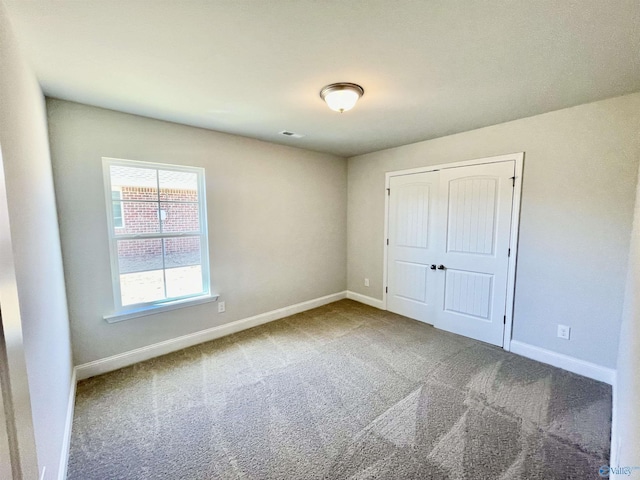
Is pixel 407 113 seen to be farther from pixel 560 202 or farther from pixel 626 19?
pixel 560 202

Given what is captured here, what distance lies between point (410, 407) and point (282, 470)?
3.44ft

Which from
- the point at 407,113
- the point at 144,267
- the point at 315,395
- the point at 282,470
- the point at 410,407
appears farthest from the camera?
the point at 144,267

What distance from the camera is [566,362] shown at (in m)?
2.57

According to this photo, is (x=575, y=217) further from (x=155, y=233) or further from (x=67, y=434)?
(x=67, y=434)

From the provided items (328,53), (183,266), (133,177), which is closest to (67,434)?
(183,266)

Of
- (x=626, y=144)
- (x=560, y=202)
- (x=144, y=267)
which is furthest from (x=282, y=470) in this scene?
(x=626, y=144)

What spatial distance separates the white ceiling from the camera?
1299 mm

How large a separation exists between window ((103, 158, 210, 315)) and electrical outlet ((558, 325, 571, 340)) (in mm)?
3671

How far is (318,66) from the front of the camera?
1773 millimetres

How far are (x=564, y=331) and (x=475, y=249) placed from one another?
42.6 inches

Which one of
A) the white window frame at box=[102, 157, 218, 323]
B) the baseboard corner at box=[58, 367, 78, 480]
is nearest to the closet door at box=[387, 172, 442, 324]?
the white window frame at box=[102, 157, 218, 323]

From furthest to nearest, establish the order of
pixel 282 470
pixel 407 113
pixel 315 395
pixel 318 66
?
pixel 407 113, pixel 315 395, pixel 318 66, pixel 282 470

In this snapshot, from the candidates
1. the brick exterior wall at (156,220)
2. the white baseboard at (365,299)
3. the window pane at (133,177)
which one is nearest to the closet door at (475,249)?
the white baseboard at (365,299)

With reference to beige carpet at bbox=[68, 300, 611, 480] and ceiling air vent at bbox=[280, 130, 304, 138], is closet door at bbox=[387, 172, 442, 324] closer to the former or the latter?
beige carpet at bbox=[68, 300, 611, 480]
